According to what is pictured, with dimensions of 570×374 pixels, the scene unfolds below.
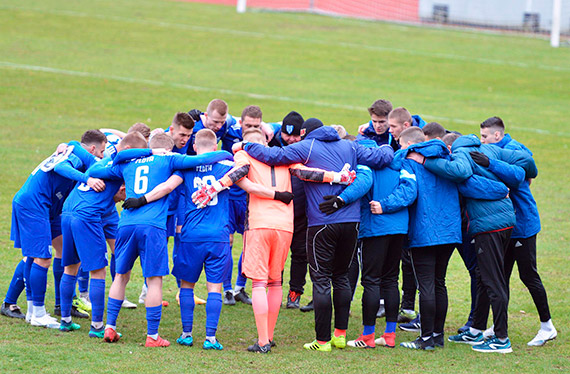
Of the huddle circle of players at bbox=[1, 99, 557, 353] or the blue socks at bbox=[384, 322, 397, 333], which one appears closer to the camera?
the huddle circle of players at bbox=[1, 99, 557, 353]

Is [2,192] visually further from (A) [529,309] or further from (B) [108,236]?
(A) [529,309]

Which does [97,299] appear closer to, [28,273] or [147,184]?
[28,273]

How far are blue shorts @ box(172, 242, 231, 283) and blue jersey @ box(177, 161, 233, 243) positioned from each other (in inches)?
2.6

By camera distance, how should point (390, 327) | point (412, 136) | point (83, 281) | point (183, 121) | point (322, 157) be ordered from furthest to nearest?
1. point (83, 281)
2. point (183, 121)
3. point (412, 136)
4. point (390, 327)
5. point (322, 157)

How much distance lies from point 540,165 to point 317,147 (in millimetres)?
11703

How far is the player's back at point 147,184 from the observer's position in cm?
775

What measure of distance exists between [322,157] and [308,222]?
71 cm

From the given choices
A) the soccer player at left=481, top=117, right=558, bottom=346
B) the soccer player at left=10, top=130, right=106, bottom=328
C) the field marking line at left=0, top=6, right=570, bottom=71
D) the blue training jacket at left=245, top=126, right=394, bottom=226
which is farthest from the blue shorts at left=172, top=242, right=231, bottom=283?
the field marking line at left=0, top=6, right=570, bottom=71

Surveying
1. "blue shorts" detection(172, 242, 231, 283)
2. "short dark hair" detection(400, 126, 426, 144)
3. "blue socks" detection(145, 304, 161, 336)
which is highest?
"short dark hair" detection(400, 126, 426, 144)

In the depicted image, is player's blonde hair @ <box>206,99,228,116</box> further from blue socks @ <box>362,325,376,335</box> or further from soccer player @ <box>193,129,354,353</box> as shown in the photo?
blue socks @ <box>362,325,376,335</box>

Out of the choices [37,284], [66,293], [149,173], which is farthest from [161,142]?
[37,284]

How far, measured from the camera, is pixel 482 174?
8047mm

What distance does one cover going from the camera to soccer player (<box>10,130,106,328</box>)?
829cm

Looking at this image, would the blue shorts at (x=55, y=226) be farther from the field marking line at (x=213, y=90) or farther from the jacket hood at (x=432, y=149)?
the field marking line at (x=213, y=90)
